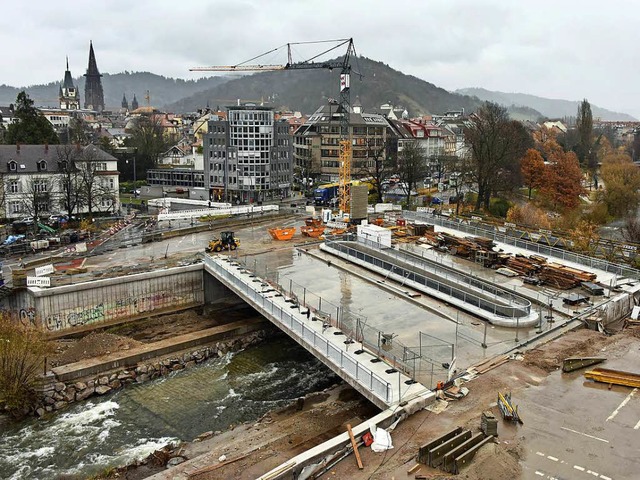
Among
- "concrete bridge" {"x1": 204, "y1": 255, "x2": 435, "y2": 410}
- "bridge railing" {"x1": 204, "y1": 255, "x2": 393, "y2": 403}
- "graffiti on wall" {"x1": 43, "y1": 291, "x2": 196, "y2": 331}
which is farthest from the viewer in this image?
"graffiti on wall" {"x1": 43, "y1": 291, "x2": 196, "y2": 331}

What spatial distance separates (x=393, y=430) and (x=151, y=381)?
15182 millimetres

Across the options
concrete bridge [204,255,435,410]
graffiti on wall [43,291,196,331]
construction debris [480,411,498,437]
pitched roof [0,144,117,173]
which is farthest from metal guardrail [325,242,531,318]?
pitched roof [0,144,117,173]

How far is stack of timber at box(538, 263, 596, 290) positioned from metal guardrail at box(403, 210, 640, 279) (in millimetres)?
2011

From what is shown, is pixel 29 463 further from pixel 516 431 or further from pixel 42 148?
pixel 42 148

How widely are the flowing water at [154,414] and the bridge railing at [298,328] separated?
364 cm

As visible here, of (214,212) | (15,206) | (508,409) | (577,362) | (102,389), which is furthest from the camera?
(214,212)

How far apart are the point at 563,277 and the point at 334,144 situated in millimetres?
59052

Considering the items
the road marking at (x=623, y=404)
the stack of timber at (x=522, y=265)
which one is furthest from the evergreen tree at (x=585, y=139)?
the road marking at (x=623, y=404)

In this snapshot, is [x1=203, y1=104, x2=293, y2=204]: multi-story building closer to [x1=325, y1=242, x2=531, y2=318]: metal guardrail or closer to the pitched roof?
the pitched roof

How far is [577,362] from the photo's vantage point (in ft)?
72.6

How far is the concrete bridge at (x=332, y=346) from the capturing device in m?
19.6

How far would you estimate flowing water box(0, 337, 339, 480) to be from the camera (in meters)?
22.1

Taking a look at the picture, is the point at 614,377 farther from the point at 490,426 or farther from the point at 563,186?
the point at 563,186

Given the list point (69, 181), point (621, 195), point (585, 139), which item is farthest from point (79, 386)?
point (585, 139)
